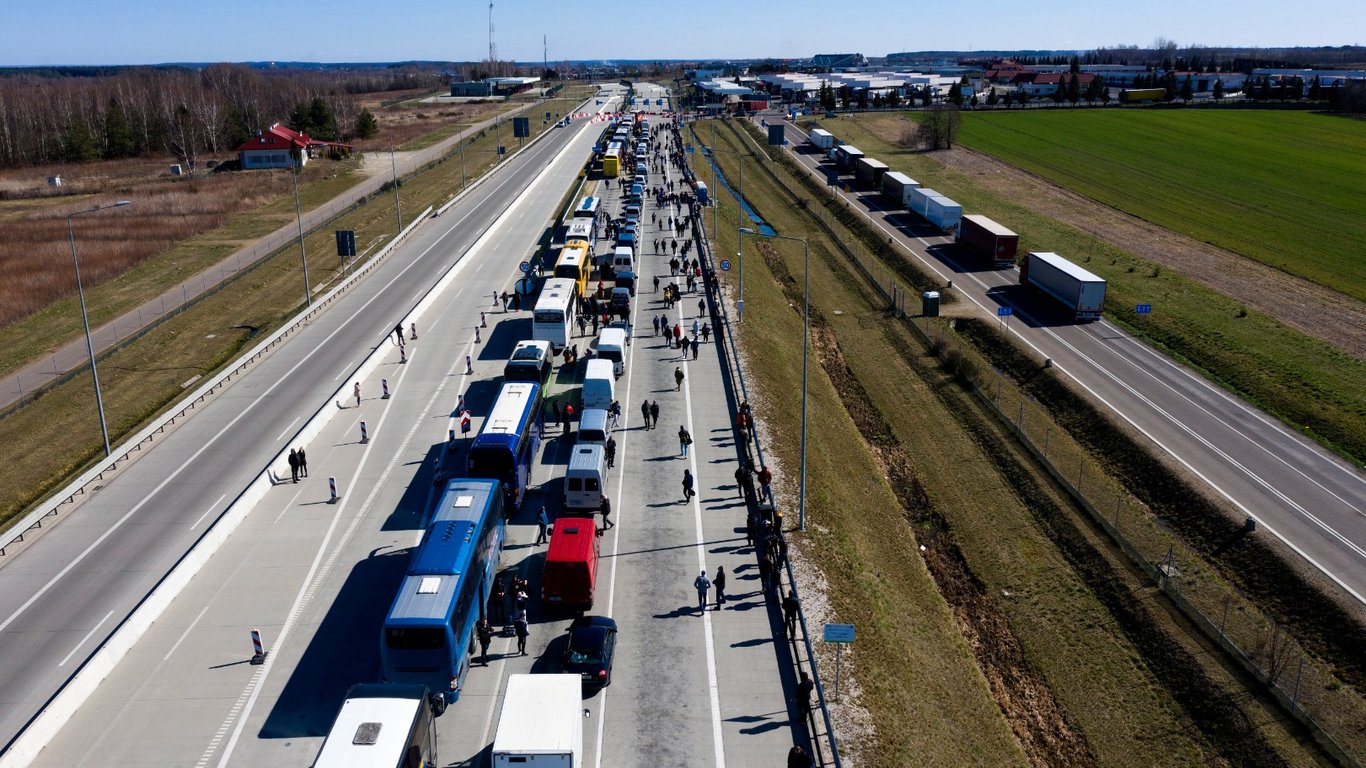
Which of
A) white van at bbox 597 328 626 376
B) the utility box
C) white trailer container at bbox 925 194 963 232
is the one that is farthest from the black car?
white trailer container at bbox 925 194 963 232

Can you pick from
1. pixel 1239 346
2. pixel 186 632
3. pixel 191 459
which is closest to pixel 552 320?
pixel 191 459

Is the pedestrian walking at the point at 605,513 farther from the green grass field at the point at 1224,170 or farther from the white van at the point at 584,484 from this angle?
the green grass field at the point at 1224,170

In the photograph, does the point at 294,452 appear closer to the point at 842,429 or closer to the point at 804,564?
the point at 804,564

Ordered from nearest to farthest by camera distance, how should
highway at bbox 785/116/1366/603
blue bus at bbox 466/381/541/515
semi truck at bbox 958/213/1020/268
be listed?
blue bus at bbox 466/381/541/515 < highway at bbox 785/116/1366/603 < semi truck at bbox 958/213/1020/268

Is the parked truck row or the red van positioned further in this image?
the parked truck row

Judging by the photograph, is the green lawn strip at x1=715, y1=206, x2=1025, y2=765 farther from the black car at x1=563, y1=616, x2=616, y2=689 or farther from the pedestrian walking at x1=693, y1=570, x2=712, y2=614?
the black car at x1=563, y1=616, x2=616, y2=689


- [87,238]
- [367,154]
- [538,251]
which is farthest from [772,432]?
[367,154]

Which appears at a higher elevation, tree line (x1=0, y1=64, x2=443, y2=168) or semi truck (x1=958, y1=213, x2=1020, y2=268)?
tree line (x1=0, y1=64, x2=443, y2=168)
